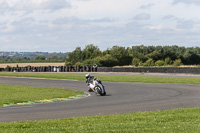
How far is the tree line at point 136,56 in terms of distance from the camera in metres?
78.9

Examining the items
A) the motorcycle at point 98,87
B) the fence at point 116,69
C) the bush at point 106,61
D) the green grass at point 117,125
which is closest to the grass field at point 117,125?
the green grass at point 117,125

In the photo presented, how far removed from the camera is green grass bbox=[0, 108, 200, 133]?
944 cm

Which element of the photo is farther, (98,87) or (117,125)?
(98,87)

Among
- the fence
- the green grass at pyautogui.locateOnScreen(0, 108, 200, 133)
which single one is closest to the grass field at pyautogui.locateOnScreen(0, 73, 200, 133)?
the green grass at pyautogui.locateOnScreen(0, 108, 200, 133)

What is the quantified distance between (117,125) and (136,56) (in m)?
82.8

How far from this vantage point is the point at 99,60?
74750 millimetres

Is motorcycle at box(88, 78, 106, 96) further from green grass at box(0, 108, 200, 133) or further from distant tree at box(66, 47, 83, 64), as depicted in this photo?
distant tree at box(66, 47, 83, 64)

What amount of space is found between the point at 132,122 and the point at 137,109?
14.0 ft

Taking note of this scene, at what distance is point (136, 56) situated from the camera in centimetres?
9244

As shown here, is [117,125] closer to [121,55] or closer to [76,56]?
[121,55]

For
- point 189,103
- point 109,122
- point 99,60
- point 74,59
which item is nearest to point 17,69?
point 99,60

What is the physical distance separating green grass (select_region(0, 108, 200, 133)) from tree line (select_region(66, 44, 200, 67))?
6183 centimetres

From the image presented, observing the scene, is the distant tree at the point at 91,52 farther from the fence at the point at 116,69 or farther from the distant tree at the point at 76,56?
the fence at the point at 116,69

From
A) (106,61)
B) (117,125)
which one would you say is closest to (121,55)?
(106,61)
